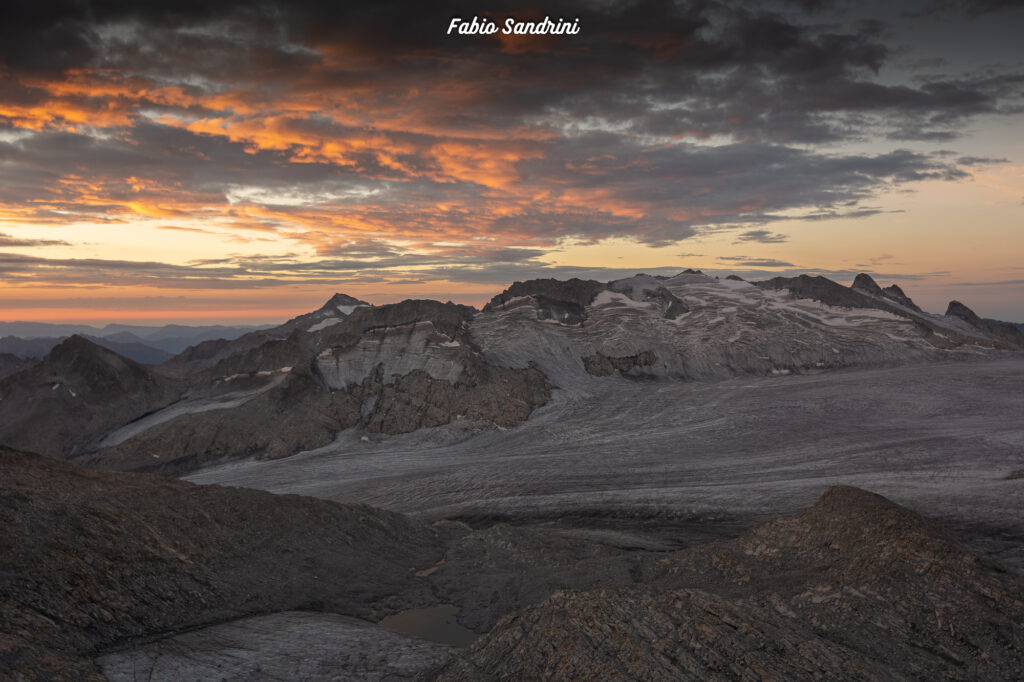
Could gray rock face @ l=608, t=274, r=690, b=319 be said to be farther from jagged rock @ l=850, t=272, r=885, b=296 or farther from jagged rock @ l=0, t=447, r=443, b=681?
jagged rock @ l=0, t=447, r=443, b=681

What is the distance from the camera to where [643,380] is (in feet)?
305

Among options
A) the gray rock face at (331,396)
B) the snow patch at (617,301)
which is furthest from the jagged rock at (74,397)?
the snow patch at (617,301)

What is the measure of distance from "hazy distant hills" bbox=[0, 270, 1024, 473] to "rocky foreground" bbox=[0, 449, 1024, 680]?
154ft

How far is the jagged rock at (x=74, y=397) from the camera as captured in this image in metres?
91.2

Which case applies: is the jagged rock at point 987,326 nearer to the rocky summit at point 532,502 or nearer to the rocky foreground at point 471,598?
the rocky summit at point 532,502

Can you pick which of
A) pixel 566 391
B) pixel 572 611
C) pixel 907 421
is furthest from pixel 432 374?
pixel 572 611

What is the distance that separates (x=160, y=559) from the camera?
2450 centimetres

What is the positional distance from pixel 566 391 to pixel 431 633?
2480 inches

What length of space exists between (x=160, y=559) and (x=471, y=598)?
1253 centimetres

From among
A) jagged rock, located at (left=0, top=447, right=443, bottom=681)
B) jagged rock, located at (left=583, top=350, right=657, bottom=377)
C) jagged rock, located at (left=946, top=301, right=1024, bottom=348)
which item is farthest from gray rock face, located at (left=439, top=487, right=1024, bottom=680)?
jagged rock, located at (left=946, top=301, right=1024, bottom=348)

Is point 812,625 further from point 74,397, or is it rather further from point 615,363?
point 74,397

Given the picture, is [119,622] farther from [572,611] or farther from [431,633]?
[572,611]

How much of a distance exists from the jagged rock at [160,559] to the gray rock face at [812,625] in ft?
33.4

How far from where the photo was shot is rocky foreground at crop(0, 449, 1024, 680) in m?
17.2
